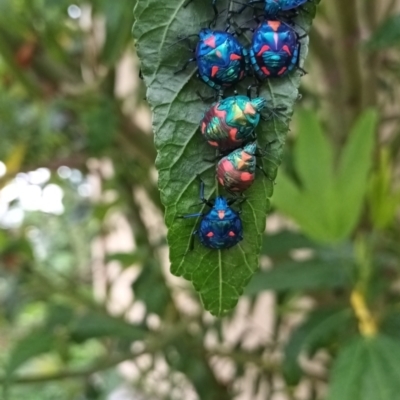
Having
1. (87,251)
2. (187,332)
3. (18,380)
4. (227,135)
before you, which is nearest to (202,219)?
(227,135)

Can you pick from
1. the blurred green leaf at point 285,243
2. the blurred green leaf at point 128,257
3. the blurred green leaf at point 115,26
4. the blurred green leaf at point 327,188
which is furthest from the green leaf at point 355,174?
the blurred green leaf at point 128,257

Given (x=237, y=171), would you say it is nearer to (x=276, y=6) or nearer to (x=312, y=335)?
(x=276, y=6)

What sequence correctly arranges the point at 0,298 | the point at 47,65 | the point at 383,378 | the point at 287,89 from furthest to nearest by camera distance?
the point at 0,298 < the point at 47,65 < the point at 383,378 < the point at 287,89

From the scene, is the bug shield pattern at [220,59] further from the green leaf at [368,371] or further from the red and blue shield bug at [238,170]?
the green leaf at [368,371]

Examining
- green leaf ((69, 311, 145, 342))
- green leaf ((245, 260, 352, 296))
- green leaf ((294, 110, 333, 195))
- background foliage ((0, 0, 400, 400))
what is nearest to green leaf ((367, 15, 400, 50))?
background foliage ((0, 0, 400, 400))

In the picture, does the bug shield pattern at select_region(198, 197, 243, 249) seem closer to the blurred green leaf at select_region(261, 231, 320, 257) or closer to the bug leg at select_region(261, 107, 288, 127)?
the bug leg at select_region(261, 107, 288, 127)

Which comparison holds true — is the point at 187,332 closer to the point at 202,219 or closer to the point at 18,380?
the point at 18,380
